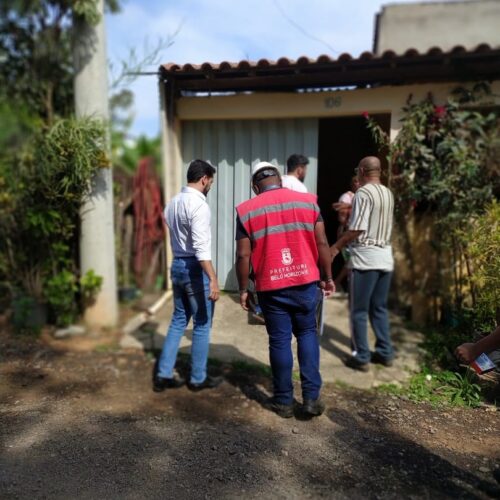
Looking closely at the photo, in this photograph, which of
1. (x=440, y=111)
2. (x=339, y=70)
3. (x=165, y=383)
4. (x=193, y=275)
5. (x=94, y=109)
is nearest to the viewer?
(x=193, y=275)

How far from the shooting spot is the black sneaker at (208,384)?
405 cm

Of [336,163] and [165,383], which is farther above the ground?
[336,163]

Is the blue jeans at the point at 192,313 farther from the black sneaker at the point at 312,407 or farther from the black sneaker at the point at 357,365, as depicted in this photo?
the black sneaker at the point at 357,365

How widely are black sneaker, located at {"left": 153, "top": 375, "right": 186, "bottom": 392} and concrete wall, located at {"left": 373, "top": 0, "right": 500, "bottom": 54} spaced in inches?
482

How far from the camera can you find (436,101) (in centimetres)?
491

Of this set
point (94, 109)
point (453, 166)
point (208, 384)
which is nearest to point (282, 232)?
point (208, 384)

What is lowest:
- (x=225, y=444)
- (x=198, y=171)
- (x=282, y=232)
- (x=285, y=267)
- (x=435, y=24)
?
(x=225, y=444)

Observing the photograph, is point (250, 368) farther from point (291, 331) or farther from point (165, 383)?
point (291, 331)

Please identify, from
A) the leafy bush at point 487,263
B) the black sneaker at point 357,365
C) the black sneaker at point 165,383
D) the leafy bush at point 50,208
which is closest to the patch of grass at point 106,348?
the leafy bush at point 50,208

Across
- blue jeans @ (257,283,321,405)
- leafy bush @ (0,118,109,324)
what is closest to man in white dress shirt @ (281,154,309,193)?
blue jeans @ (257,283,321,405)

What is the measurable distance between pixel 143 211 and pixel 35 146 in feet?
6.98

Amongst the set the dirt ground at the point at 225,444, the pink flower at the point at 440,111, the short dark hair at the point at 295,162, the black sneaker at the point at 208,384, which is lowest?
the dirt ground at the point at 225,444

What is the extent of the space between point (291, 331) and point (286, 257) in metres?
0.57

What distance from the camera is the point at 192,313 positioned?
3.92 meters
